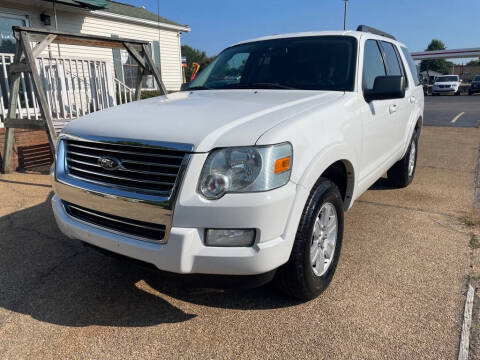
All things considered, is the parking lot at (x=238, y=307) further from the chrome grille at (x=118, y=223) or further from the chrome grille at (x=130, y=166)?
the chrome grille at (x=130, y=166)

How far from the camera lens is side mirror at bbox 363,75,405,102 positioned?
9.98ft

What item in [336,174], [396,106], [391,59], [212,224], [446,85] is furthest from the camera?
[446,85]

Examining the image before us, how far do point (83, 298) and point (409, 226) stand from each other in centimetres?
308

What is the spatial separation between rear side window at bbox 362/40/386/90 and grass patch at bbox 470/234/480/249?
65.3 inches

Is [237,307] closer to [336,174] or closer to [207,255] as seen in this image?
[207,255]

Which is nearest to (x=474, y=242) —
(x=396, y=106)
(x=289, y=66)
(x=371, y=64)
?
(x=396, y=106)

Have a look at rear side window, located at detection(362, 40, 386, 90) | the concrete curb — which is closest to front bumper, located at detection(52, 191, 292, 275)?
the concrete curb

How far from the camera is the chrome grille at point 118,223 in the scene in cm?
216

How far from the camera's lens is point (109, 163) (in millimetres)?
2293

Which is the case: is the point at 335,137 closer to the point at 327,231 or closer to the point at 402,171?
the point at 327,231

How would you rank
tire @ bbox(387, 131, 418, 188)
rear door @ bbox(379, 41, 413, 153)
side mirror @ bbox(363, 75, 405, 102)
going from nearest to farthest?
side mirror @ bbox(363, 75, 405, 102)
rear door @ bbox(379, 41, 413, 153)
tire @ bbox(387, 131, 418, 188)

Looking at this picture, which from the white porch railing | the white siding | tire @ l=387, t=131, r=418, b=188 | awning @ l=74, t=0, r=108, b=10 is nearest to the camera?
tire @ l=387, t=131, r=418, b=188

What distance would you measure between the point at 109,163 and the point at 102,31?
11.7m

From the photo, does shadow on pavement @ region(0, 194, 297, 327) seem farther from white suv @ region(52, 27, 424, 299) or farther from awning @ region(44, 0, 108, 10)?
awning @ region(44, 0, 108, 10)
